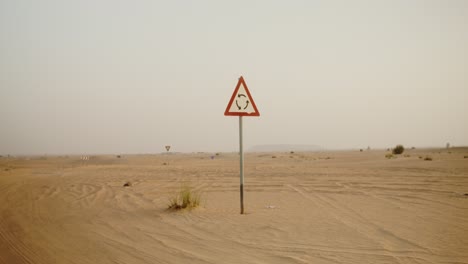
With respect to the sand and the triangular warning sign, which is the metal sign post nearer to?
the triangular warning sign

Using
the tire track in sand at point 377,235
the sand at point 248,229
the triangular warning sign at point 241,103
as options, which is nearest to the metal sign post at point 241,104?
the triangular warning sign at point 241,103

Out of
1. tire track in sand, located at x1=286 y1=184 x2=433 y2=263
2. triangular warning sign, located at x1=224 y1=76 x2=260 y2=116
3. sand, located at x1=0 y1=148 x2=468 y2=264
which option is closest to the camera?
tire track in sand, located at x1=286 y1=184 x2=433 y2=263

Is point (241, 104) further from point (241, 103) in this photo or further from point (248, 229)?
point (248, 229)

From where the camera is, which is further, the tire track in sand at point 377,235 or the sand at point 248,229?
the sand at point 248,229

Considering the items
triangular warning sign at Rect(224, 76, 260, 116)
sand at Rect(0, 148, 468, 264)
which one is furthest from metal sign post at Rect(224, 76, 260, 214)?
sand at Rect(0, 148, 468, 264)

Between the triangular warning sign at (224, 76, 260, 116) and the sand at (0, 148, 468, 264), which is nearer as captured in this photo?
the sand at (0, 148, 468, 264)

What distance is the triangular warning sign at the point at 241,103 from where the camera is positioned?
7.24 meters

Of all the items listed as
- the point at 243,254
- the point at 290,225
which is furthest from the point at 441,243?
the point at 243,254

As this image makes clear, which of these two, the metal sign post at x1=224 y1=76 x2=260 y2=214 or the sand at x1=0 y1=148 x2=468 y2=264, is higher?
the metal sign post at x1=224 y1=76 x2=260 y2=214

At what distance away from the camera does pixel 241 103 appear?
7375 mm

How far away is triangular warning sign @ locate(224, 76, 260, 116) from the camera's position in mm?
7242

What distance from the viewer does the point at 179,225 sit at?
643 cm

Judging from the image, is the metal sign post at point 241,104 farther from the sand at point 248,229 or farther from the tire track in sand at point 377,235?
the tire track in sand at point 377,235

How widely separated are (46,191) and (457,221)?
38.8 ft
